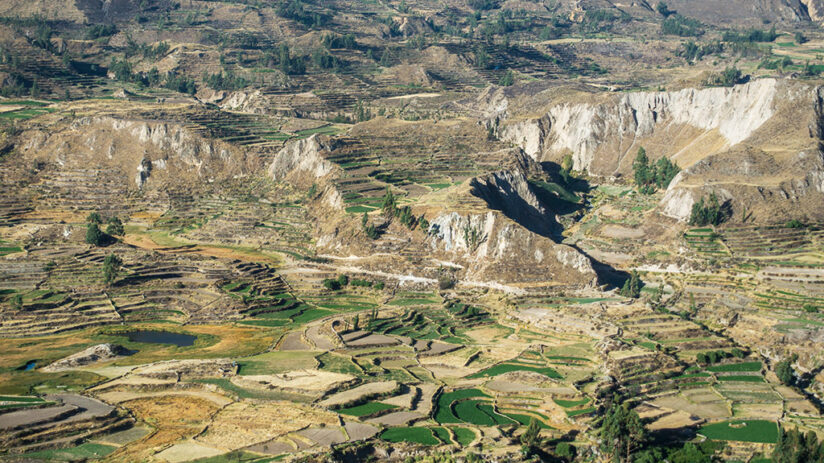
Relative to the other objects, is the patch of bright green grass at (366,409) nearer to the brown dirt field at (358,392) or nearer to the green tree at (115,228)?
the brown dirt field at (358,392)

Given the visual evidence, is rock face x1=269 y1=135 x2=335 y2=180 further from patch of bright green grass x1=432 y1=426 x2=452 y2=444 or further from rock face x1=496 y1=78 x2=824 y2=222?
patch of bright green grass x1=432 y1=426 x2=452 y2=444

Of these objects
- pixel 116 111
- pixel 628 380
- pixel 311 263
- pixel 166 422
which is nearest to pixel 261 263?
pixel 311 263

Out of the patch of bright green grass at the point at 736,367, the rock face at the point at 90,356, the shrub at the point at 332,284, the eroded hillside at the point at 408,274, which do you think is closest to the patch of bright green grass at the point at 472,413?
the eroded hillside at the point at 408,274

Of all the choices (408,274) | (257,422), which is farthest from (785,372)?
(257,422)

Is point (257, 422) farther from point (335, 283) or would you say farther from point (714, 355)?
point (714, 355)

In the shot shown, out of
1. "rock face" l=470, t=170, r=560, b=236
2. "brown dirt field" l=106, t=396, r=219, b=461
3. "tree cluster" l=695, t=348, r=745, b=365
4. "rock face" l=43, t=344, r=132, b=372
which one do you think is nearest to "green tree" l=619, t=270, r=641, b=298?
"tree cluster" l=695, t=348, r=745, b=365
